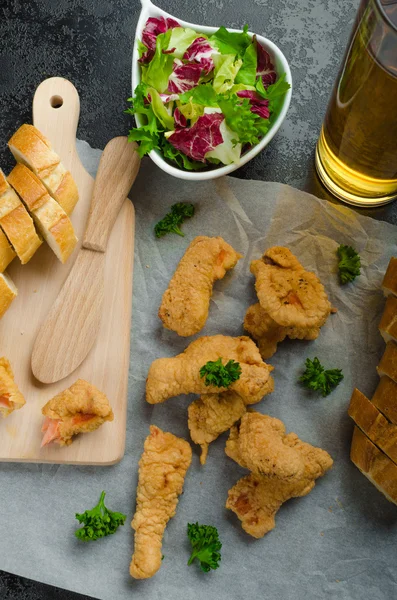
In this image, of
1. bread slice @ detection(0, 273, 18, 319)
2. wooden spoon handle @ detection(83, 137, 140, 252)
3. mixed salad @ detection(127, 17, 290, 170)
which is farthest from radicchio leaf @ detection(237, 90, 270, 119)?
bread slice @ detection(0, 273, 18, 319)

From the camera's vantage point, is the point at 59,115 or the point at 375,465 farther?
the point at 59,115

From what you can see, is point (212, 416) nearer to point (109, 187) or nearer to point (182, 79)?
point (109, 187)

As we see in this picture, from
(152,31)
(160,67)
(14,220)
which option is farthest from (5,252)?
(152,31)

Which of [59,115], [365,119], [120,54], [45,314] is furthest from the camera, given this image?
[120,54]

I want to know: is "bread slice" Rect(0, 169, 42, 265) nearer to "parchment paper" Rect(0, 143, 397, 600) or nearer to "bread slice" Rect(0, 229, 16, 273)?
"bread slice" Rect(0, 229, 16, 273)

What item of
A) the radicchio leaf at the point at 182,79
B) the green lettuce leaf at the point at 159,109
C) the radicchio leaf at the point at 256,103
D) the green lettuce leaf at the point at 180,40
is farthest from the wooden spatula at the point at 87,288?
the radicchio leaf at the point at 256,103

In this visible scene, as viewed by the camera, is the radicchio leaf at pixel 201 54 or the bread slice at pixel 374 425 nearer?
the bread slice at pixel 374 425

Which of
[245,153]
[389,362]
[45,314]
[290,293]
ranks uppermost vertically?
[245,153]

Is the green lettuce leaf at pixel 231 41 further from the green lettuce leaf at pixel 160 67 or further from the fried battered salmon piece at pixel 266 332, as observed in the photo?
the fried battered salmon piece at pixel 266 332
